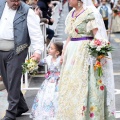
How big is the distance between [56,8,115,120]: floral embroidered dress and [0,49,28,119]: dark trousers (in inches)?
28.1

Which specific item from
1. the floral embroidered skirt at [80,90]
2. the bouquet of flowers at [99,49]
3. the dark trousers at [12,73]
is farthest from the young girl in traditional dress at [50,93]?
the bouquet of flowers at [99,49]

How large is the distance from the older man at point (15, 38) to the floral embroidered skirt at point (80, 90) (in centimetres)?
51

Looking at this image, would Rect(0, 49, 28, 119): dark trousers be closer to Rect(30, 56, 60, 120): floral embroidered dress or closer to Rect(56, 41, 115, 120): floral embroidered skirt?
Rect(30, 56, 60, 120): floral embroidered dress

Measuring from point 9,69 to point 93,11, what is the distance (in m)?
1.43

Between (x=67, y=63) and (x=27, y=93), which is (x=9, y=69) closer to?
(x=67, y=63)

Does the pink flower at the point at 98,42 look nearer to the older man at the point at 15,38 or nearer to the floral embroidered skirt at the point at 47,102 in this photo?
the older man at the point at 15,38

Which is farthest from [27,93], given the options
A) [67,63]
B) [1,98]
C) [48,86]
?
[67,63]

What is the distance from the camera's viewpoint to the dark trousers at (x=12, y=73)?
6.82 metres

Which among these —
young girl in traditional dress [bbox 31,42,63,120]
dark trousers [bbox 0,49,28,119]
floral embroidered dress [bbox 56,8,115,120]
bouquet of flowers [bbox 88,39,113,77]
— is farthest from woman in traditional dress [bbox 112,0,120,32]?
bouquet of flowers [bbox 88,39,113,77]

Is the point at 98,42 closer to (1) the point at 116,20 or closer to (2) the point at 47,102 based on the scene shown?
(2) the point at 47,102

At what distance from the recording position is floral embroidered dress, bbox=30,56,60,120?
22.7 ft

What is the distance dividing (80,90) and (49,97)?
819 millimetres

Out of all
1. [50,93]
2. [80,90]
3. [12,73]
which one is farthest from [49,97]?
[80,90]

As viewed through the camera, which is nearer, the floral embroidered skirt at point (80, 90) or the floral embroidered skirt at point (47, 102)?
the floral embroidered skirt at point (80, 90)
